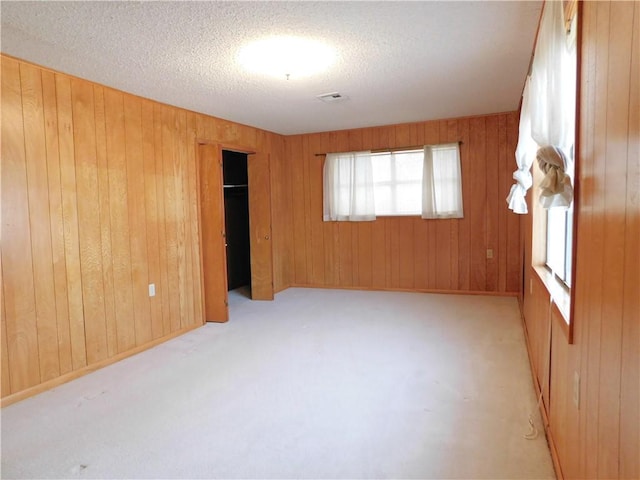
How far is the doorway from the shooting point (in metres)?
5.96

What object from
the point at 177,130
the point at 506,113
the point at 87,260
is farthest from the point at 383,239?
the point at 87,260

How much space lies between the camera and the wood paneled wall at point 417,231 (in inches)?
196

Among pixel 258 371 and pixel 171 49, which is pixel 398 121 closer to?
pixel 171 49

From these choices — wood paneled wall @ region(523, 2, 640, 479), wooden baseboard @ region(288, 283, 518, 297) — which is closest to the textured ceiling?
wood paneled wall @ region(523, 2, 640, 479)

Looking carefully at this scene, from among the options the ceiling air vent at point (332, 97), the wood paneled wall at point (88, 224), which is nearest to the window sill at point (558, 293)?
the ceiling air vent at point (332, 97)

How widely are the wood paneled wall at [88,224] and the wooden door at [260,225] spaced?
A: 114 centimetres

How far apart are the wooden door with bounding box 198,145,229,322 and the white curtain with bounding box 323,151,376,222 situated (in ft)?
6.48

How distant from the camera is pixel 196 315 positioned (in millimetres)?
4168

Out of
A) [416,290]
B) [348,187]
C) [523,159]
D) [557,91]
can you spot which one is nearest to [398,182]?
[348,187]

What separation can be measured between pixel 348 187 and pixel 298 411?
385 cm

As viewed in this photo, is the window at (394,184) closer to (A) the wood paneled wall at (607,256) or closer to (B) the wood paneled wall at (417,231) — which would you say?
(B) the wood paneled wall at (417,231)

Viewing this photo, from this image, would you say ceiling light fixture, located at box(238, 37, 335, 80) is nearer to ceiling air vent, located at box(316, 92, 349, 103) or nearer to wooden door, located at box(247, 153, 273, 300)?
ceiling air vent, located at box(316, 92, 349, 103)

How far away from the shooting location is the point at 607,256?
1.12 meters

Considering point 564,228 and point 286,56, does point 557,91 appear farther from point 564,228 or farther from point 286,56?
point 286,56
